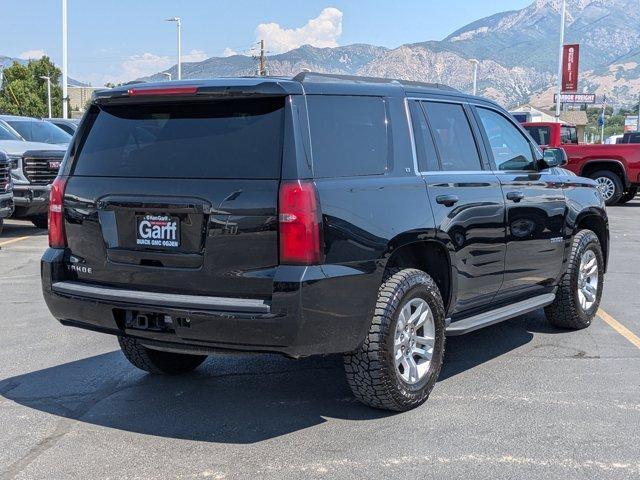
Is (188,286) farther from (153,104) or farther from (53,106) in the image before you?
(53,106)

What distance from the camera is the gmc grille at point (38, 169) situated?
43.9 feet

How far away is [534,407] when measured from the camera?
187 inches

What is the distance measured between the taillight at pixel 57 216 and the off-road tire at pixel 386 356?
6.02ft

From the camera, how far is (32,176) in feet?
44.0

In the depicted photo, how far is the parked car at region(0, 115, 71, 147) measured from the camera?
16078 mm

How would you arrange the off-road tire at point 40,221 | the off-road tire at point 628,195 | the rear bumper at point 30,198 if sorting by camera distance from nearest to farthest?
the rear bumper at point 30,198, the off-road tire at point 40,221, the off-road tire at point 628,195

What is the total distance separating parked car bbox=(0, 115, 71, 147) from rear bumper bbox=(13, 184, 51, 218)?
2.80 meters

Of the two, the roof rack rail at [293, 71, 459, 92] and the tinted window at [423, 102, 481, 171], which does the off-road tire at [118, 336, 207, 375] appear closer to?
the roof rack rail at [293, 71, 459, 92]

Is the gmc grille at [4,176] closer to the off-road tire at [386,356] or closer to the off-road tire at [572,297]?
the off-road tire at [572,297]

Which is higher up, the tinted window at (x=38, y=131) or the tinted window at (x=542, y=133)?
A: the tinted window at (x=542, y=133)

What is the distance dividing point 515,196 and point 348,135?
6.02ft

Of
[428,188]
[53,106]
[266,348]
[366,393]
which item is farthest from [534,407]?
[53,106]

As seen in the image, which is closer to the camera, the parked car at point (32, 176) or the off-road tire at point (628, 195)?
the parked car at point (32, 176)

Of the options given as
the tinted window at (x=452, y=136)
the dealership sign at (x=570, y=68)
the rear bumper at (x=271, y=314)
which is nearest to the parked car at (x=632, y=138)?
the dealership sign at (x=570, y=68)
